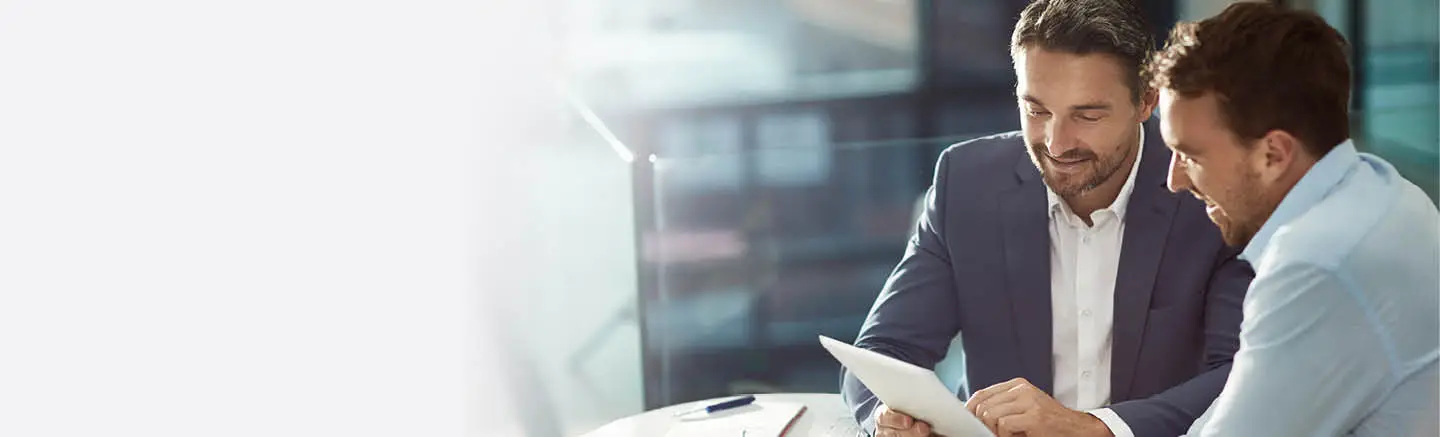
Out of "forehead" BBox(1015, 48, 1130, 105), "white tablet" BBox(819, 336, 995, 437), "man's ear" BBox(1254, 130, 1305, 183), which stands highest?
"forehead" BBox(1015, 48, 1130, 105)

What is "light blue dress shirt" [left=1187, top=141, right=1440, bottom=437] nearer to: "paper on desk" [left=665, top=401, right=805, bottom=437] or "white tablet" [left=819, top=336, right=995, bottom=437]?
"white tablet" [left=819, top=336, right=995, bottom=437]

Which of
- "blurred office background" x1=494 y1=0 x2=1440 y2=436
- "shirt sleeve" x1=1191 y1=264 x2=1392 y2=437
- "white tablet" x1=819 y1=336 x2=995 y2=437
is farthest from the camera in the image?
"blurred office background" x1=494 y1=0 x2=1440 y2=436

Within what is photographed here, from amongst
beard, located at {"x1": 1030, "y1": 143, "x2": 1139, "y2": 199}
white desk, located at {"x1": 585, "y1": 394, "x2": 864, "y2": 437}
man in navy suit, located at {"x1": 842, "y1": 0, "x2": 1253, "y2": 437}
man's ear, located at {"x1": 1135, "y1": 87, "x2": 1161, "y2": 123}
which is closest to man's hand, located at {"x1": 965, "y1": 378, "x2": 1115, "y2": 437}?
man in navy suit, located at {"x1": 842, "y1": 0, "x2": 1253, "y2": 437}

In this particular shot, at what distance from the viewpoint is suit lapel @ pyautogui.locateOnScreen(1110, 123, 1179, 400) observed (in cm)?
168

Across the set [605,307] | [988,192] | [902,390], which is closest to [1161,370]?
[988,192]

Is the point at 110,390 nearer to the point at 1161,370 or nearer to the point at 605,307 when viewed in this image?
the point at 605,307

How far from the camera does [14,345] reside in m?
2.52

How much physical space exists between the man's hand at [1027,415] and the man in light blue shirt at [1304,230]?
0.25 m

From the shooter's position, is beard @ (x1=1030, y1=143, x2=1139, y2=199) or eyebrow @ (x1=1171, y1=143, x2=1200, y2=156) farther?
beard @ (x1=1030, y1=143, x2=1139, y2=199)

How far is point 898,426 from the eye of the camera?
1501 mm

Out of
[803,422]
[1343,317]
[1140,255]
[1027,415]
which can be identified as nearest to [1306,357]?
[1343,317]

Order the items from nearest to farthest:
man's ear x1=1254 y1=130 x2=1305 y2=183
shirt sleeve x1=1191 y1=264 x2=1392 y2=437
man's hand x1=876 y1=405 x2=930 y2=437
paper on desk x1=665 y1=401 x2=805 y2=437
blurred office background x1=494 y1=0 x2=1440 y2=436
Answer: shirt sleeve x1=1191 y1=264 x2=1392 y2=437, man's ear x1=1254 y1=130 x2=1305 y2=183, man's hand x1=876 y1=405 x2=930 y2=437, paper on desk x1=665 y1=401 x2=805 y2=437, blurred office background x1=494 y1=0 x2=1440 y2=436

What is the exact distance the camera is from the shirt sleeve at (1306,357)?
3.63 ft

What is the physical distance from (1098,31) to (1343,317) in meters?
0.61
